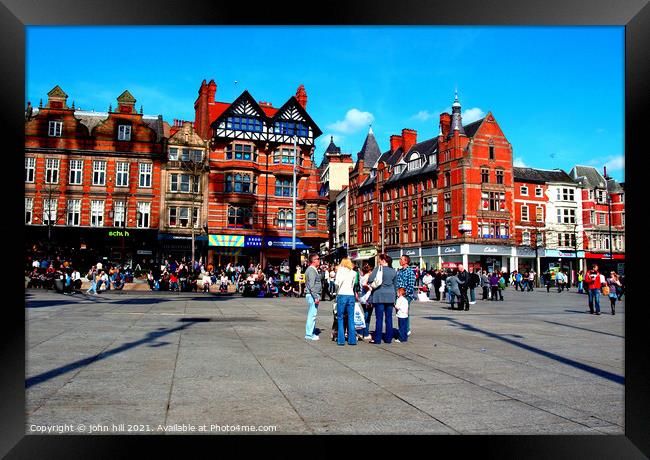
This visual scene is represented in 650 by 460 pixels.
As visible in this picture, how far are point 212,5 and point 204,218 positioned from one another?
143ft

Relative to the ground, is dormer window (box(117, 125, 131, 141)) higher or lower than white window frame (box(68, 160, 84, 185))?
higher

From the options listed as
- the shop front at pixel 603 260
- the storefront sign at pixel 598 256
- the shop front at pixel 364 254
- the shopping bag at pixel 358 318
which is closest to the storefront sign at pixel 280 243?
the shop front at pixel 364 254

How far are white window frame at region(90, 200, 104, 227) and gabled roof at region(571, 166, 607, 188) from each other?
56.6 m

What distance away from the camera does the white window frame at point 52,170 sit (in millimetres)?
45628

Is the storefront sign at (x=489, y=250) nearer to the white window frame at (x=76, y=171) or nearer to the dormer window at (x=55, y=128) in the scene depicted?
the white window frame at (x=76, y=171)

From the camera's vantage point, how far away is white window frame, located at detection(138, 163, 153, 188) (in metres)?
47.3

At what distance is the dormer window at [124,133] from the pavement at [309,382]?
123 ft

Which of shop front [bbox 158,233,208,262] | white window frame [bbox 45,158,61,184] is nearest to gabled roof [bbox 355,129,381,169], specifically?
shop front [bbox 158,233,208,262]

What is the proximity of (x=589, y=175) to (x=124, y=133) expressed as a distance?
57156 millimetres

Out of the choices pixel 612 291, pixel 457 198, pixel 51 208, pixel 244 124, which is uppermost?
pixel 244 124

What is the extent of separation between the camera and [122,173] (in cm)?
4703

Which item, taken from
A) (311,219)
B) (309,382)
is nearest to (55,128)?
(311,219)

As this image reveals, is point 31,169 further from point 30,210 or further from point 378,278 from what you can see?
point 378,278

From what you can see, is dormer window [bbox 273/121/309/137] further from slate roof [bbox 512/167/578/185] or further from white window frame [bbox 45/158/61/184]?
slate roof [bbox 512/167/578/185]
